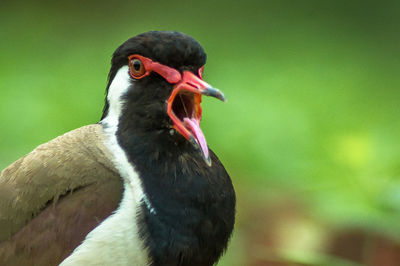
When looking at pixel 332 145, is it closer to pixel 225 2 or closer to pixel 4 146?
pixel 4 146

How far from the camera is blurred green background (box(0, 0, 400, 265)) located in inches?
181

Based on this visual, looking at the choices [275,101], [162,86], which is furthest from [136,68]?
[275,101]

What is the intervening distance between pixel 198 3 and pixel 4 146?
337 cm

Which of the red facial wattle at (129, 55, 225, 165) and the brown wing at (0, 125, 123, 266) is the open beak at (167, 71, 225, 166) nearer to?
the red facial wattle at (129, 55, 225, 165)

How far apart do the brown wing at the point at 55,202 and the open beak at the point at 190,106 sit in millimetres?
310

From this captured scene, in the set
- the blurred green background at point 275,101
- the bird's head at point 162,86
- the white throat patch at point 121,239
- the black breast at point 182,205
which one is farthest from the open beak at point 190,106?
the blurred green background at point 275,101

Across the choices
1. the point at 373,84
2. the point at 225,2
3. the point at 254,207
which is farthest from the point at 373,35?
the point at 254,207

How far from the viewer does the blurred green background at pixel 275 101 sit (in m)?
4.59

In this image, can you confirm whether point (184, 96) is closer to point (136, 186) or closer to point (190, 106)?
point (190, 106)

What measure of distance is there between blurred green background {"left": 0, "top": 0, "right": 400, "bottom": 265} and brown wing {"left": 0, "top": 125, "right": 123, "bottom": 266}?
1244 millimetres

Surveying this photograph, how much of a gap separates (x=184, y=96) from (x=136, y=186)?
15.4 inches

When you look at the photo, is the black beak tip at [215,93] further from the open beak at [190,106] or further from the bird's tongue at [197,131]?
the bird's tongue at [197,131]

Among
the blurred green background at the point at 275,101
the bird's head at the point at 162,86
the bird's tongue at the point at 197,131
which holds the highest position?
the bird's head at the point at 162,86

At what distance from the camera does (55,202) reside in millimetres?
3488
